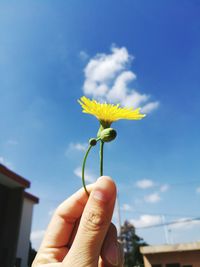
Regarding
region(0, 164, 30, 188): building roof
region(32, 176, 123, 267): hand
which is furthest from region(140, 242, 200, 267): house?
region(32, 176, 123, 267): hand

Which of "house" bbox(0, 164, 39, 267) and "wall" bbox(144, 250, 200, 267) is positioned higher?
"house" bbox(0, 164, 39, 267)

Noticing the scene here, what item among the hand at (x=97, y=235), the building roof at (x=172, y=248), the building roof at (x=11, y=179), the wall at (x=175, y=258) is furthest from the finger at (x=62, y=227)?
the wall at (x=175, y=258)

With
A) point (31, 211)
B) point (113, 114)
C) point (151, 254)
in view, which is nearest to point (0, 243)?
point (31, 211)

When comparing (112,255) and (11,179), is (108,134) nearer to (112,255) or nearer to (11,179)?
(112,255)

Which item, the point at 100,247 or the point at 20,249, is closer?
the point at 100,247

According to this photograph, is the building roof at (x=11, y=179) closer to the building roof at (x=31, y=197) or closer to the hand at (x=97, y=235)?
the building roof at (x=31, y=197)

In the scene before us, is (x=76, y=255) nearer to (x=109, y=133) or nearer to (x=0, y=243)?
(x=109, y=133)

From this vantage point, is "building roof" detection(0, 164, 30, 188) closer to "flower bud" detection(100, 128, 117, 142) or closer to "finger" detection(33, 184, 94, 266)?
"finger" detection(33, 184, 94, 266)
